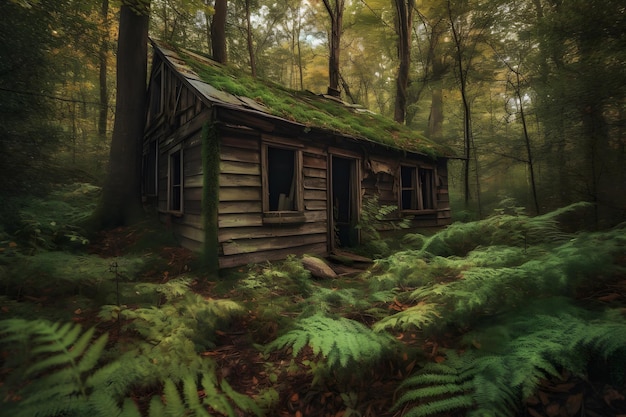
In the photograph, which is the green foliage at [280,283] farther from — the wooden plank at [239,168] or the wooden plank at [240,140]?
the wooden plank at [240,140]

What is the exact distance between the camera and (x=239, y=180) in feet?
19.8

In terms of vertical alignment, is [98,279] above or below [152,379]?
above

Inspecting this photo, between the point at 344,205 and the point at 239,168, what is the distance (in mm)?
5007

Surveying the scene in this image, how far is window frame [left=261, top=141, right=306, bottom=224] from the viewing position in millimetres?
6375

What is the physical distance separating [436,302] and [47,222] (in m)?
7.75

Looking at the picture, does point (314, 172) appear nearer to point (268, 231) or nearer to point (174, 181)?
point (268, 231)

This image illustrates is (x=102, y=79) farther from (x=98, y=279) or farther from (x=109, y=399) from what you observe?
(x=109, y=399)

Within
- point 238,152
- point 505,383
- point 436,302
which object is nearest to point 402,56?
point 238,152

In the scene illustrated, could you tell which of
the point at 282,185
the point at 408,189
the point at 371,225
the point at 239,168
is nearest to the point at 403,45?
the point at 408,189

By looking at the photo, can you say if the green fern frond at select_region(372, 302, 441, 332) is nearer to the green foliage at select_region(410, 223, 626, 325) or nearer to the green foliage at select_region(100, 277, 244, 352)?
the green foliage at select_region(410, 223, 626, 325)

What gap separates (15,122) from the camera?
780 centimetres

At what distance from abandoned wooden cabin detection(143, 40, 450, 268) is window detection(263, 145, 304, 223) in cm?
3

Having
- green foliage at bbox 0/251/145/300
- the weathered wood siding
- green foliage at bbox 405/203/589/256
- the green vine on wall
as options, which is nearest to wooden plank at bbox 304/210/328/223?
the weathered wood siding

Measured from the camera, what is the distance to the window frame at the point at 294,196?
20.9 ft
